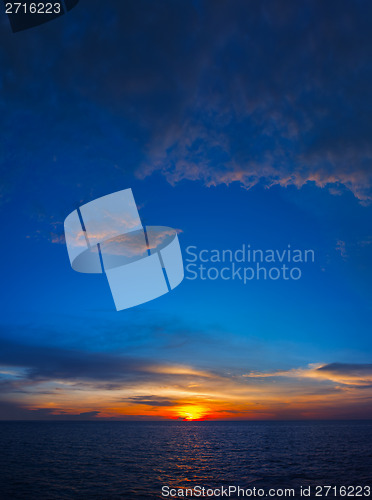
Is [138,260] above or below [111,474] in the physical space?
above

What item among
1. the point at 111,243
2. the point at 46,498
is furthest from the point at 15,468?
the point at 111,243

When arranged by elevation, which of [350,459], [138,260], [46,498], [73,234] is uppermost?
[73,234]

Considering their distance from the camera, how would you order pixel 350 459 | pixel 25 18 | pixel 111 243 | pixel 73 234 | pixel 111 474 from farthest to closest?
1. pixel 350 459
2. pixel 111 474
3. pixel 111 243
4. pixel 73 234
5. pixel 25 18

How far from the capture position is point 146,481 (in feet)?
89.5

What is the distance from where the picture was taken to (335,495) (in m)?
22.8

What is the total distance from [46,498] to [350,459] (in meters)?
37.8

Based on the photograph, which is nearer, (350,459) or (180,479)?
(180,479)

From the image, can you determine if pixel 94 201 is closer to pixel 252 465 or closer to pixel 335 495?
pixel 335 495

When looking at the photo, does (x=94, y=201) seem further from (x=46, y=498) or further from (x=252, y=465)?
(x=252, y=465)

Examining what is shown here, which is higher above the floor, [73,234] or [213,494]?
[73,234]

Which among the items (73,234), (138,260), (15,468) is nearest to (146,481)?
(15,468)

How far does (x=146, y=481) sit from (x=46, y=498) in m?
8.59

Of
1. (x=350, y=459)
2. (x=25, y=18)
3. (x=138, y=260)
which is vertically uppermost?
(x=25, y=18)

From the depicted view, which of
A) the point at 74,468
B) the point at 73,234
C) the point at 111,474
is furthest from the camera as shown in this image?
the point at 74,468
